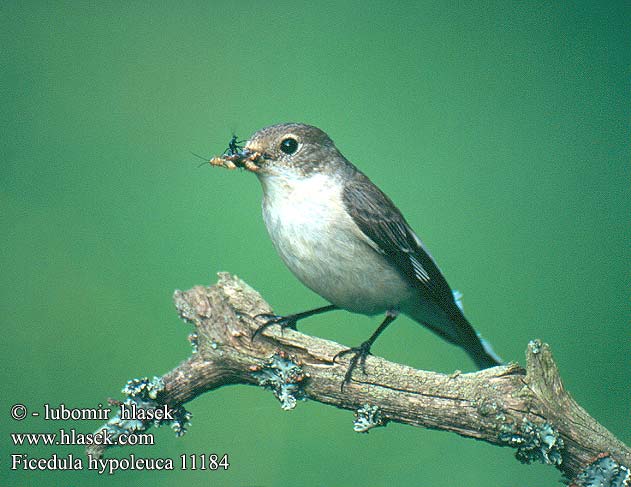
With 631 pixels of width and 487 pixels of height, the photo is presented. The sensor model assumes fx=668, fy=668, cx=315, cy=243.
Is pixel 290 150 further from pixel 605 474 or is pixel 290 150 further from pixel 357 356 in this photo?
pixel 605 474

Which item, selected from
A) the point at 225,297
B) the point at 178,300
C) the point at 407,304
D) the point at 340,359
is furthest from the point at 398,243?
the point at 178,300

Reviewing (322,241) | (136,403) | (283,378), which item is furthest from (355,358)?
(136,403)

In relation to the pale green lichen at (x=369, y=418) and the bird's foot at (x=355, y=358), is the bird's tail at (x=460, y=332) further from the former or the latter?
the pale green lichen at (x=369, y=418)

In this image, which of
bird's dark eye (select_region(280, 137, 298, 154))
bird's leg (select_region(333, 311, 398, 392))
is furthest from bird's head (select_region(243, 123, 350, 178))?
bird's leg (select_region(333, 311, 398, 392))

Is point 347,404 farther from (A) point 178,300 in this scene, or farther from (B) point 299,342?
(A) point 178,300

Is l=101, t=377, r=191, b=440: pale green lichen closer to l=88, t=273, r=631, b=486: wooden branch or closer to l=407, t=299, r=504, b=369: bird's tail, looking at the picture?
l=88, t=273, r=631, b=486: wooden branch

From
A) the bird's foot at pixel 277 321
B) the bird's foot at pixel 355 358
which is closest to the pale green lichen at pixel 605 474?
the bird's foot at pixel 355 358
